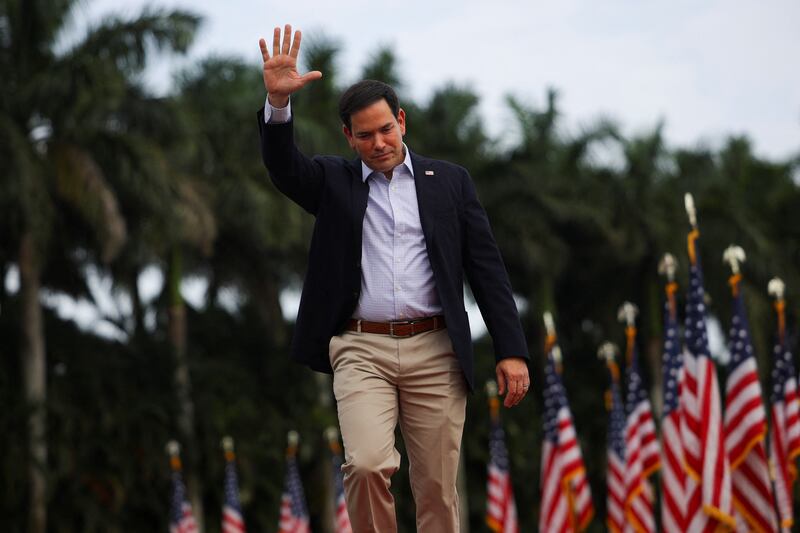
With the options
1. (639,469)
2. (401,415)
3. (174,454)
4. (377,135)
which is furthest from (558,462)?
(377,135)

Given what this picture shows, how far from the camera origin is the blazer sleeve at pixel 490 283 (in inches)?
206

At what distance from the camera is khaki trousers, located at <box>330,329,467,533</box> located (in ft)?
16.6

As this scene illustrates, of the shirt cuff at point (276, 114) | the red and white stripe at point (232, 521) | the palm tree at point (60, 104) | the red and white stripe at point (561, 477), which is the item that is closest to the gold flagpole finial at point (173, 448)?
the red and white stripe at point (232, 521)

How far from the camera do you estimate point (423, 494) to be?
17.3 ft

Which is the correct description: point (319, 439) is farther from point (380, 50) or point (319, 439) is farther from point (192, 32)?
point (192, 32)

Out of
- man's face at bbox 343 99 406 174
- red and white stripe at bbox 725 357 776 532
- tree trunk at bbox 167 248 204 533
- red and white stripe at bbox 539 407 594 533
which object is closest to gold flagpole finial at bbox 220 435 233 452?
tree trunk at bbox 167 248 204 533

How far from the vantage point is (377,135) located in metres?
5.21

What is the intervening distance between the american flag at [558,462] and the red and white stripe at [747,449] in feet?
17.0

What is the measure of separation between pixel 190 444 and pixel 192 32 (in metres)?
9.86

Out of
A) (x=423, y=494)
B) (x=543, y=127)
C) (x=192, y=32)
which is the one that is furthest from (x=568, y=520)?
(x=423, y=494)

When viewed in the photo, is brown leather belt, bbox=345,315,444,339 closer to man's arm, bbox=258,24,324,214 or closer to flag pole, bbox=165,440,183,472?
man's arm, bbox=258,24,324,214

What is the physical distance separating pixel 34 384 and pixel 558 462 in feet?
34.5

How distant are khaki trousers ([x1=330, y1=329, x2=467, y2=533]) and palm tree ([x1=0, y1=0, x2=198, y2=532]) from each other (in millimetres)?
17725

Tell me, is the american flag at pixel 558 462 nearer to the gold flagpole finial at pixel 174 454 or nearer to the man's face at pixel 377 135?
the gold flagpole finial at pixel 174 454
